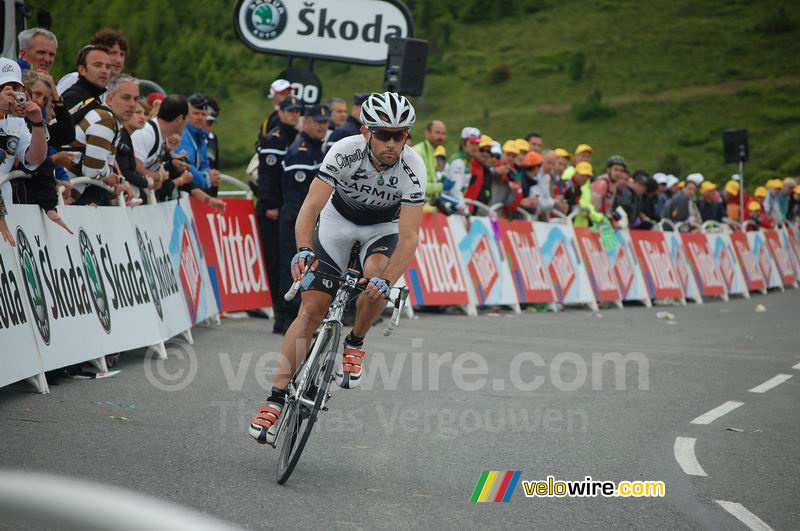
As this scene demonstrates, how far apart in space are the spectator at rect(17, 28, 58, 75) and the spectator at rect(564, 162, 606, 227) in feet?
43.8

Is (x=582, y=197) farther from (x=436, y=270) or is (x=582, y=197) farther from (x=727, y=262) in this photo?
(x=727, y=262)

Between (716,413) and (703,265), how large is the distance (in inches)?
689

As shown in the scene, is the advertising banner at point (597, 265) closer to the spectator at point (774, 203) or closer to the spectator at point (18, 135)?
the spectator at point (18, 135)

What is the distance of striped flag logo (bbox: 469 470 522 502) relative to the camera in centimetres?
629

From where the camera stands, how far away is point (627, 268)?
894 inches

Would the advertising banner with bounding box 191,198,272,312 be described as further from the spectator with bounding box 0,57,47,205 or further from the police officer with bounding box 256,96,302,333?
the spectator with bounding box 0,57,47,205

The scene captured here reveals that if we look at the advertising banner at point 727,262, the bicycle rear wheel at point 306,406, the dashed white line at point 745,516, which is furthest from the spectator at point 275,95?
the advertising banner at point 727,262

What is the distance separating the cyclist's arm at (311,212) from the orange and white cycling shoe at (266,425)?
3.08ft

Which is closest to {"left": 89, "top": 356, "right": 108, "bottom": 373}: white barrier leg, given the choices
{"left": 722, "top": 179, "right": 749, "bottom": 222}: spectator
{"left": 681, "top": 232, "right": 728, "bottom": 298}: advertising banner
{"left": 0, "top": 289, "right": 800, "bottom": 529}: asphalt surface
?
{"left": 0, "top": 289, "right": 800, "bottom": 529}: asphalt surface

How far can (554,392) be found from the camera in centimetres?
1037

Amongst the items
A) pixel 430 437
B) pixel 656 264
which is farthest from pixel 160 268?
pixel 656 264

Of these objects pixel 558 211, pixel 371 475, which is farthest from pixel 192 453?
pixel 558 211

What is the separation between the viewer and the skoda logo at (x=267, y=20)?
61.0 feet

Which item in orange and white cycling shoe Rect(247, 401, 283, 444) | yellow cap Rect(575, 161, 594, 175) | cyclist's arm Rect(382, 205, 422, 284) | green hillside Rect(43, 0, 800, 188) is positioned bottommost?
green hillside Rect(43, 0, 800, 188)
